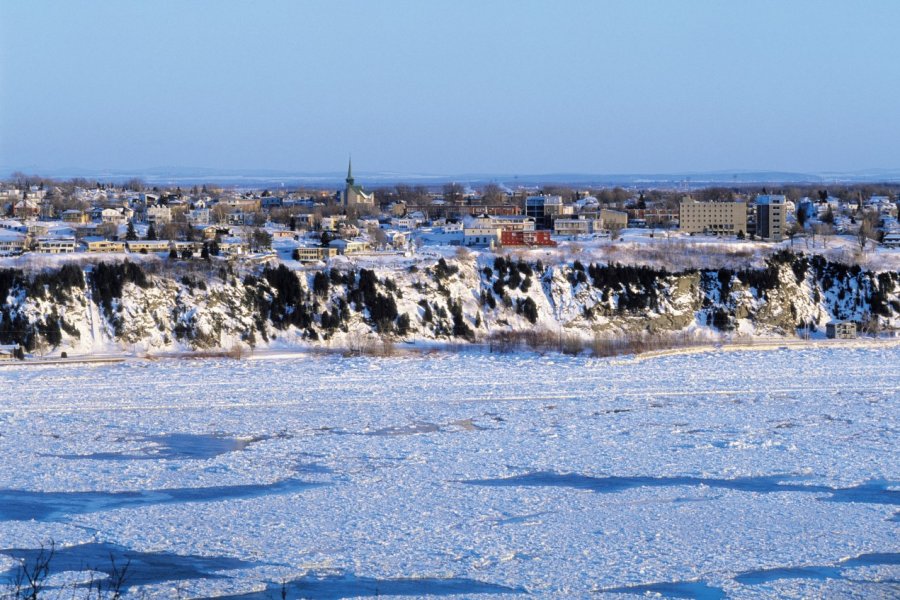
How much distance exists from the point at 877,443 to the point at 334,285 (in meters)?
15.4

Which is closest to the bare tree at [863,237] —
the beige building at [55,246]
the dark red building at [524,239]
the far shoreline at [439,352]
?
the dark red building at [524,239]

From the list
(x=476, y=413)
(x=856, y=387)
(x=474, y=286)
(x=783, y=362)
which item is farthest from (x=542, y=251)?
(x=476, y=413)

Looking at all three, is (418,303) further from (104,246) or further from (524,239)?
(104,246)

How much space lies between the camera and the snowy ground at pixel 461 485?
27.1ft

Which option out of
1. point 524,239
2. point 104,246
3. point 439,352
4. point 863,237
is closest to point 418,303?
point 439,352

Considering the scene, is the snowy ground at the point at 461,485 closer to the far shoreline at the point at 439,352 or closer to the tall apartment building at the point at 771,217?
the far shoreline at the point at 439,352

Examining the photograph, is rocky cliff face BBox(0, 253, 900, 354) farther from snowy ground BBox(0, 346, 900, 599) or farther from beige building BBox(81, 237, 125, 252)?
snowy ground BBox(0, 346, 900, 599)

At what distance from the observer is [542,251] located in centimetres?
3030

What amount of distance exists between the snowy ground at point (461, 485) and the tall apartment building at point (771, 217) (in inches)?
873

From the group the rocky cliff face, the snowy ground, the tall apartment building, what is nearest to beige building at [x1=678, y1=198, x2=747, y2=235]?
the tall apartment building

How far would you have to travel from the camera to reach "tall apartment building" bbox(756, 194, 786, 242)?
40.0m

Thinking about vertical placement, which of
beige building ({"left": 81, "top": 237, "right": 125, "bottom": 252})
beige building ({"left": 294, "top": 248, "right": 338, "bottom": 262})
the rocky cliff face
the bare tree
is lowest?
the rocky cliff face

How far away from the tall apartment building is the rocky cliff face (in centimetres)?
992

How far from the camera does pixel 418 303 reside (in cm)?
2597
